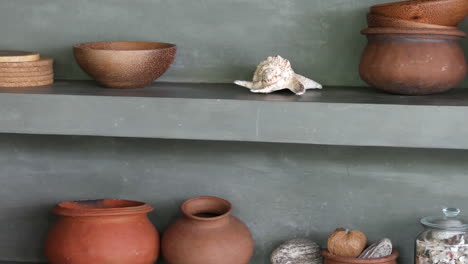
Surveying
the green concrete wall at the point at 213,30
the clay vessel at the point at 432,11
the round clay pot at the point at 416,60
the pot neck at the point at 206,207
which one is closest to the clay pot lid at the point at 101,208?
the pot neck at the point at 206,207

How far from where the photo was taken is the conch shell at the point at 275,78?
177cm

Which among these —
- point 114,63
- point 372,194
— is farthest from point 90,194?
point 372,194

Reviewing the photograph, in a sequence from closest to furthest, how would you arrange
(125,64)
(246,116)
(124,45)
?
(246,116), (125,64), (124,45)

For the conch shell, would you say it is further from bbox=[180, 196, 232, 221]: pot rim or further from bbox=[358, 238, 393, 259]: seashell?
bbox=[358, 238, 393, 259]: seashell

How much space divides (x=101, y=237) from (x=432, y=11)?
3.11 ft

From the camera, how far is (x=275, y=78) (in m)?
1.76

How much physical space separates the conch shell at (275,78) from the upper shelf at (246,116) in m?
0.03

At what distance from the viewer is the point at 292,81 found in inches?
70.5

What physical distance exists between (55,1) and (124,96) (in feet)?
1.46

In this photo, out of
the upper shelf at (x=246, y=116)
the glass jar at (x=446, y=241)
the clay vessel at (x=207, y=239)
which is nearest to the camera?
the upper shelf at (x=246, y=116)

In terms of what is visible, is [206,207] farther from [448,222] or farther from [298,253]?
[448,222]

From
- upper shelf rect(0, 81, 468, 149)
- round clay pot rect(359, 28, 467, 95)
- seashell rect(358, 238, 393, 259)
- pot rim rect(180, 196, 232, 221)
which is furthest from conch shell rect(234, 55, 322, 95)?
seashell rect(358, 238, 393, 259)

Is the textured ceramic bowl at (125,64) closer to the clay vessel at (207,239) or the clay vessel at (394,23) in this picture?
the clay vessel at (207,239)

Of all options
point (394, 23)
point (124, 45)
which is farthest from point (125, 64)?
point (394, 23)
